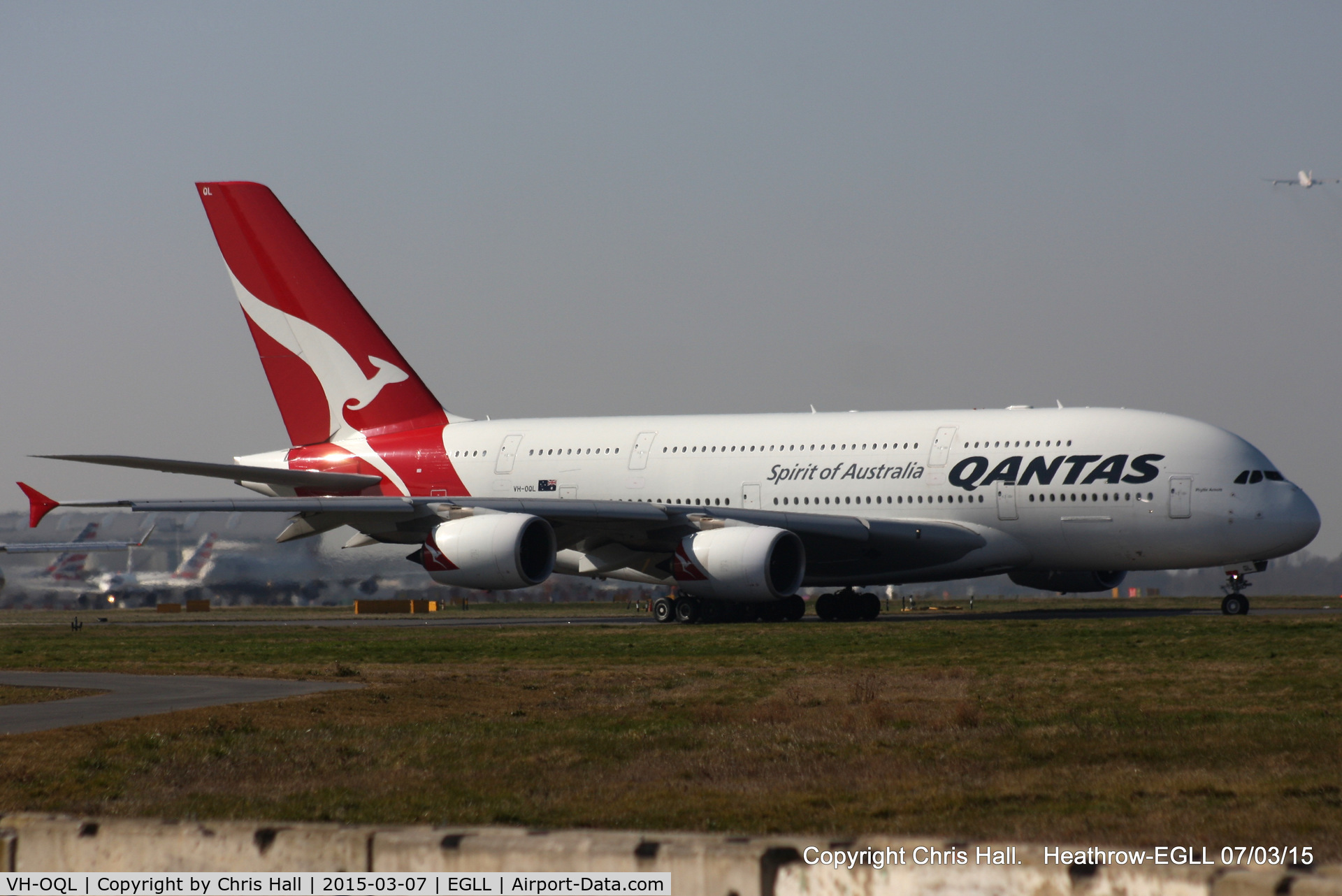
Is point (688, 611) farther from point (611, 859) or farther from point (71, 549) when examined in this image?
point (71, 549)

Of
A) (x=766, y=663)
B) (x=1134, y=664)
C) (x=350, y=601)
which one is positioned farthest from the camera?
(x=350, y=601)

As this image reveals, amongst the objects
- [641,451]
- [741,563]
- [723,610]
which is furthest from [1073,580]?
[641,451]

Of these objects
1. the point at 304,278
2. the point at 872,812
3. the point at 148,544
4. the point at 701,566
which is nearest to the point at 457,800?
the point at 872,812

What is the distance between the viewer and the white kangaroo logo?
39.1 meters

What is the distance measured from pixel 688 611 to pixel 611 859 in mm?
27238

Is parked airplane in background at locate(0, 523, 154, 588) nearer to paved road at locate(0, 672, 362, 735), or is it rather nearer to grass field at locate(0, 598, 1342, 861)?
grass field at locate(0, 598, 1342, 861)

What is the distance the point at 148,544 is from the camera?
5144 cm

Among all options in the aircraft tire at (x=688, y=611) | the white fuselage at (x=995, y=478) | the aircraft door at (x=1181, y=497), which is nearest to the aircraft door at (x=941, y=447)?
the white fuselage at (x=995, y=478)

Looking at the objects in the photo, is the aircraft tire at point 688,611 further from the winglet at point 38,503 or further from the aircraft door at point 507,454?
the winglet at point 38,503

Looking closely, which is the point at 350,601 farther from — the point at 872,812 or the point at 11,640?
the point at 872,812

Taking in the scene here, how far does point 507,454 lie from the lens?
37.6m

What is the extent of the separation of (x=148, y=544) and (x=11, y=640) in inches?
797

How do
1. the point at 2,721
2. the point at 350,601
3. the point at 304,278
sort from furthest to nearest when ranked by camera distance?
the point at 350,601 < the point at 304,278 < the point at 2,721

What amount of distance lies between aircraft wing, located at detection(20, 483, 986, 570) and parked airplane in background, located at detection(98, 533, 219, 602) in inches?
690
